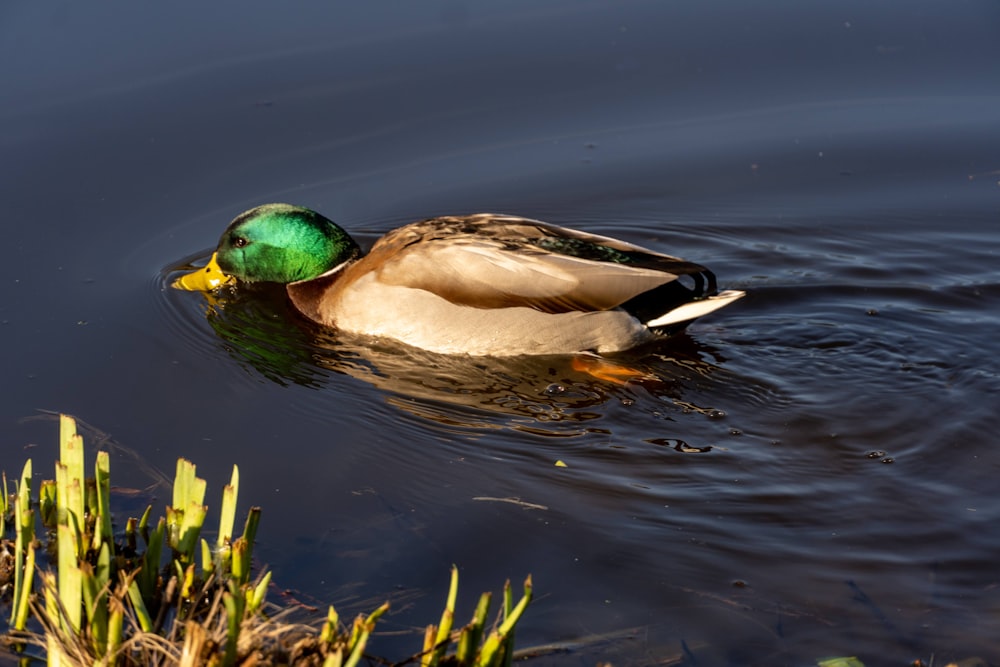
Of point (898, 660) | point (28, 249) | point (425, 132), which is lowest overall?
point (898, 660)

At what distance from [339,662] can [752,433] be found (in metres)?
3.21

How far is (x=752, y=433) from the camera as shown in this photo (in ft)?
18.8

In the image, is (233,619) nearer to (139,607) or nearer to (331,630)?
(331,630)

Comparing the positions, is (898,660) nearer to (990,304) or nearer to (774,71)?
(990,304)

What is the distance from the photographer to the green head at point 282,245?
736 centimetres

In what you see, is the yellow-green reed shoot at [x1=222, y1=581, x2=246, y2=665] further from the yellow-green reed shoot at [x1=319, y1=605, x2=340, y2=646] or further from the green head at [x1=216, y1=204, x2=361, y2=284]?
the green head at [x1=216, y1=204, x2=361, y2=284]

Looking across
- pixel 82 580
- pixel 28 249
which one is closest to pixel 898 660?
pixel 82 580

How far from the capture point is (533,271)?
6637mm

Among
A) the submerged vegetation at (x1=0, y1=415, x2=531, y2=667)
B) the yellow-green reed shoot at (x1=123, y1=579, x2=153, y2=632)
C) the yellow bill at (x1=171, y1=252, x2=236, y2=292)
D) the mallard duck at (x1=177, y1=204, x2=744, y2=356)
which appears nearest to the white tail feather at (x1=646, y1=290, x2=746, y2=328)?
the mallard duck at (x1=177, y1=204, x2=744, y2=356)

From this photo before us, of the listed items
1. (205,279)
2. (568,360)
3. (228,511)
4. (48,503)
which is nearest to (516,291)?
(568,360)

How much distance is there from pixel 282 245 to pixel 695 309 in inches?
104

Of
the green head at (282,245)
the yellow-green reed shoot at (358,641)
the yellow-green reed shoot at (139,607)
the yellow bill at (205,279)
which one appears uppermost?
the green head at (282,245)

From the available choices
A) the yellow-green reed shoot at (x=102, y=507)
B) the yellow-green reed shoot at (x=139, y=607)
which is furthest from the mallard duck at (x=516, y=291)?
the yellow-green reed shoot at (x=139, y=607)

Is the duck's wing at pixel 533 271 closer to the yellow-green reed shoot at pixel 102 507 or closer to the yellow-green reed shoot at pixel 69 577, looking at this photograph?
the yellow-green reed shoot at pixel 102 507
